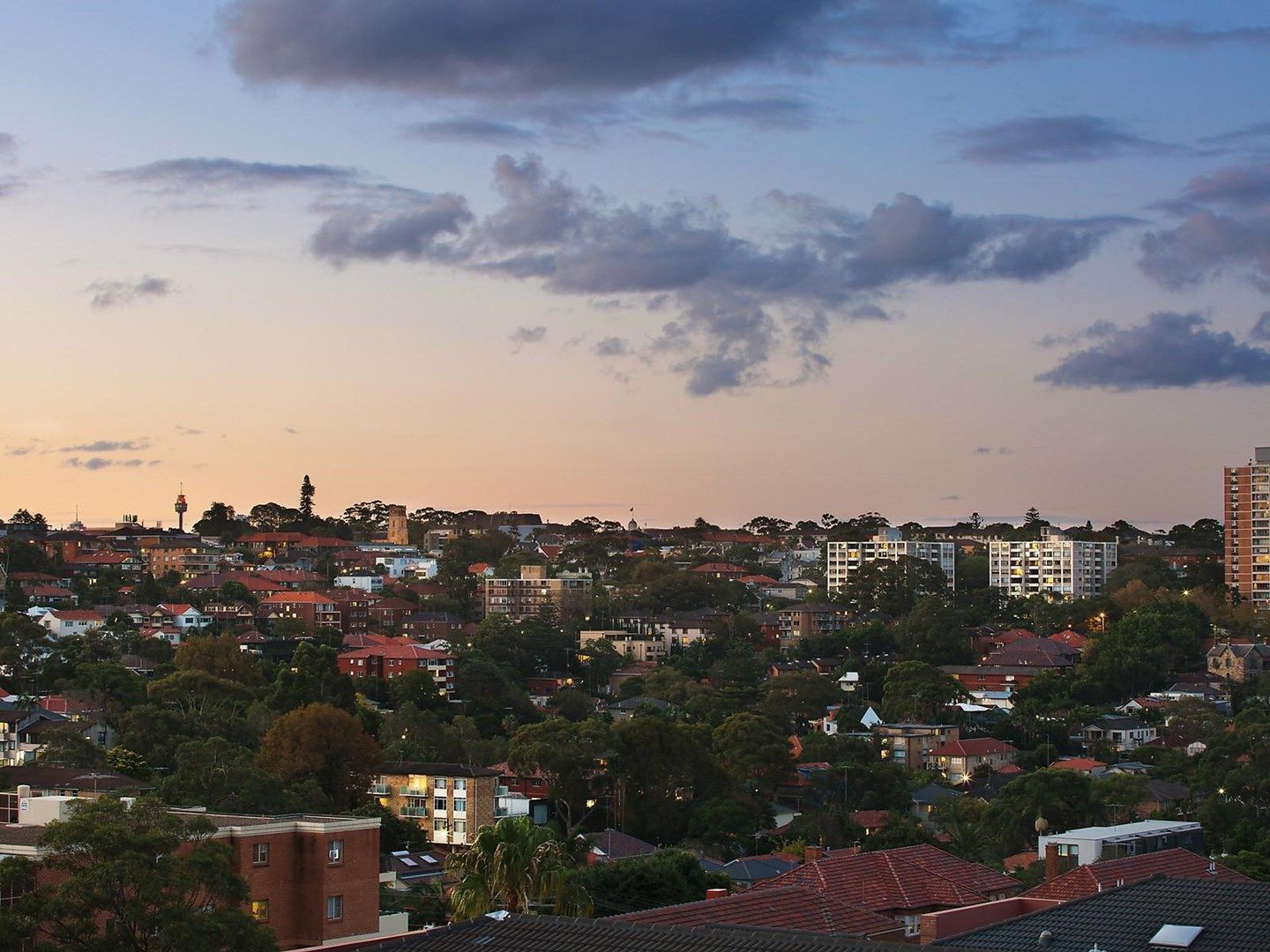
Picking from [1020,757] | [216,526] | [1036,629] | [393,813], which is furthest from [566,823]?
[216,526]

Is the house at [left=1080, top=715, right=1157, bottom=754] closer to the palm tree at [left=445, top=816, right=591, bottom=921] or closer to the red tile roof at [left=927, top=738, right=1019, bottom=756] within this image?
the red tile roof at [left=927, top=738, right=1019, bottom=756]

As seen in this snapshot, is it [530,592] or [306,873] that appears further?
[530,592]

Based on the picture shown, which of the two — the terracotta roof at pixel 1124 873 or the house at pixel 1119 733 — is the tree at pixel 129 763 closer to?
the terracotta roof at pixel 1124 873

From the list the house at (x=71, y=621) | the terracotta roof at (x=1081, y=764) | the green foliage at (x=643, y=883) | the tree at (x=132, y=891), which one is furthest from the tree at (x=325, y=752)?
the tree at (x=132, y=891)

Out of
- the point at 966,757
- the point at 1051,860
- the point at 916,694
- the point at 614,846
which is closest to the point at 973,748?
the point at 966,757

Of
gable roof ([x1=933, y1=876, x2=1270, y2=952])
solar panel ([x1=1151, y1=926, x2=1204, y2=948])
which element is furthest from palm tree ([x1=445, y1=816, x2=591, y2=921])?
solar panel ([x1=1151, y1=926, x2=1204, y2=948])

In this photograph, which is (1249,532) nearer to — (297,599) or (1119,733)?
(1119,733)
